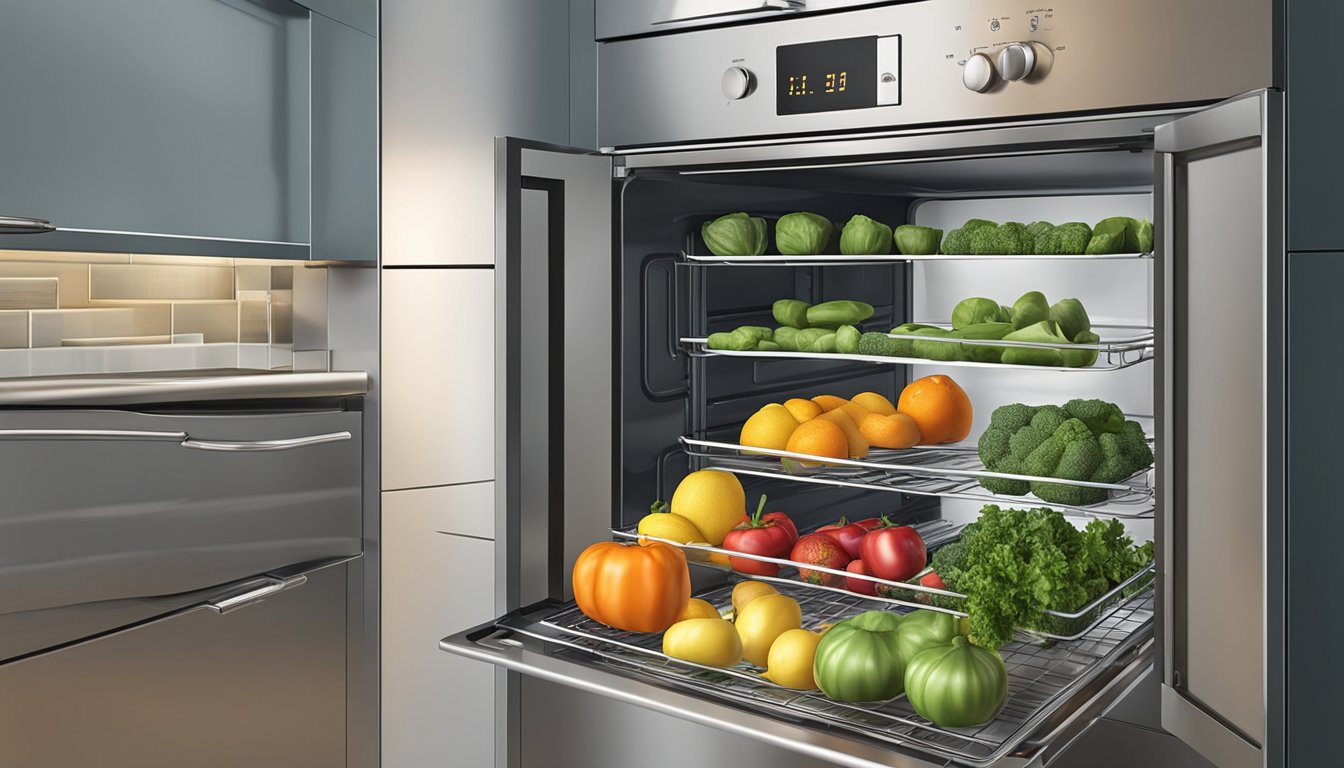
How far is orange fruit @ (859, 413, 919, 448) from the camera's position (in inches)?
63.4

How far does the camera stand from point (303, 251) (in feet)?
5.49

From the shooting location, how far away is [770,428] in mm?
1599

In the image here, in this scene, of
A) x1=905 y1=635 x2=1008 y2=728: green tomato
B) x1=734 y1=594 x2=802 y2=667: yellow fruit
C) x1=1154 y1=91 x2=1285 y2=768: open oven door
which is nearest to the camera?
x1=1154 y1=91 x2=1285 y2=768: open oven door

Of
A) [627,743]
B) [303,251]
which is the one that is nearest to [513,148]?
[303,251]

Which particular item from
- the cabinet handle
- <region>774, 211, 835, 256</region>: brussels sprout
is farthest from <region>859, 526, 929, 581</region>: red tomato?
the cabinet handle

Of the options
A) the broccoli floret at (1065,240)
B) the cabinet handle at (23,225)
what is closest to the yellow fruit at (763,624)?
the broccoli floret at (1065,240)

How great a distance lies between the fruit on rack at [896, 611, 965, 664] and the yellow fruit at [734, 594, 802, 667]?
5.5 inches

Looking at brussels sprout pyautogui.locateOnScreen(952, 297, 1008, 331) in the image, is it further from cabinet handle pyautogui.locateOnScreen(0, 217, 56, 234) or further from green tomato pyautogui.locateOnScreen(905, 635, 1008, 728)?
cabinet handle pyautogui.locateOnScreen(0, 217, 56, 234)

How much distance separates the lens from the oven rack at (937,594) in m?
1.20

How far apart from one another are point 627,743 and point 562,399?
47 centimetres

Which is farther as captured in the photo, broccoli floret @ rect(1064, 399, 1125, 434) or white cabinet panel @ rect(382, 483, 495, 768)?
white cabinet panel @ rect(382, 483, 495, 768)

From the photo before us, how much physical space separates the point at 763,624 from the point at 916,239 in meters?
0.60

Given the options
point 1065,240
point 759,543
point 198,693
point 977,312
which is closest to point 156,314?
point 198,693
